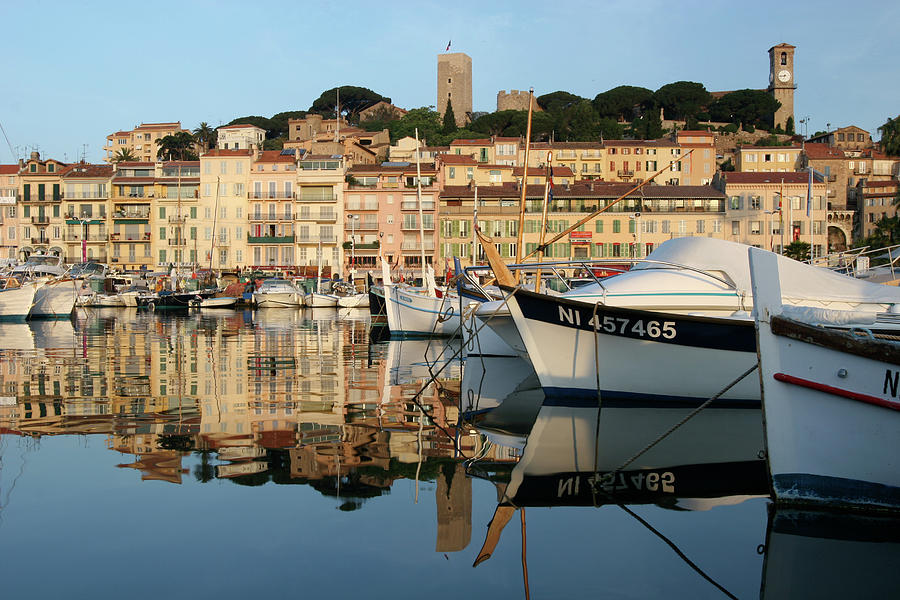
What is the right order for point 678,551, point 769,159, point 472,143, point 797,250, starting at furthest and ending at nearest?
point 769,159 → point 472,143 → point 797,250 → point 678,551

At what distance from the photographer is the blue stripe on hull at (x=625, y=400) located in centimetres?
1337

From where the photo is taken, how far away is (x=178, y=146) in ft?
387

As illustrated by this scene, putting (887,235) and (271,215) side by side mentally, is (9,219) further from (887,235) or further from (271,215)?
(887,235)

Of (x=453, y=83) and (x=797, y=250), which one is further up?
(x=453, y=83)

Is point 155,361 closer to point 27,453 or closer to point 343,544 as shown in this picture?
point 27,453

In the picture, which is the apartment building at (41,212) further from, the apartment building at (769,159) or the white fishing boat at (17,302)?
the apartment building at (769,159)

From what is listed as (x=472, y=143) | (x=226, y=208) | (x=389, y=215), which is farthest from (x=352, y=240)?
(x=472, y=143)

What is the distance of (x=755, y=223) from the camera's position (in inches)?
2975

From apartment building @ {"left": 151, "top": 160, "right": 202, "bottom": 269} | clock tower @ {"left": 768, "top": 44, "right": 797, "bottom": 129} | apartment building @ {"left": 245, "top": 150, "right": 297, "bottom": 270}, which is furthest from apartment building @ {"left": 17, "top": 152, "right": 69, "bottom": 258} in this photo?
clock tower @ {"left": 768, "top": 44, "right": 797, "bottom": 129}

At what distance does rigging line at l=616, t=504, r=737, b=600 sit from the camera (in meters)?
5.75

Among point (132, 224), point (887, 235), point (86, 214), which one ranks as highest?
point (86, 214)

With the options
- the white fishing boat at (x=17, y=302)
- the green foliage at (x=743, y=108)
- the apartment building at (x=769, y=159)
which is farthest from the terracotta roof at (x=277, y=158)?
the green foliage at (x=743, y=108)

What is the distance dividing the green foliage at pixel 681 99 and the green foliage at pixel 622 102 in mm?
2029

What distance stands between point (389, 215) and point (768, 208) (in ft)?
110
